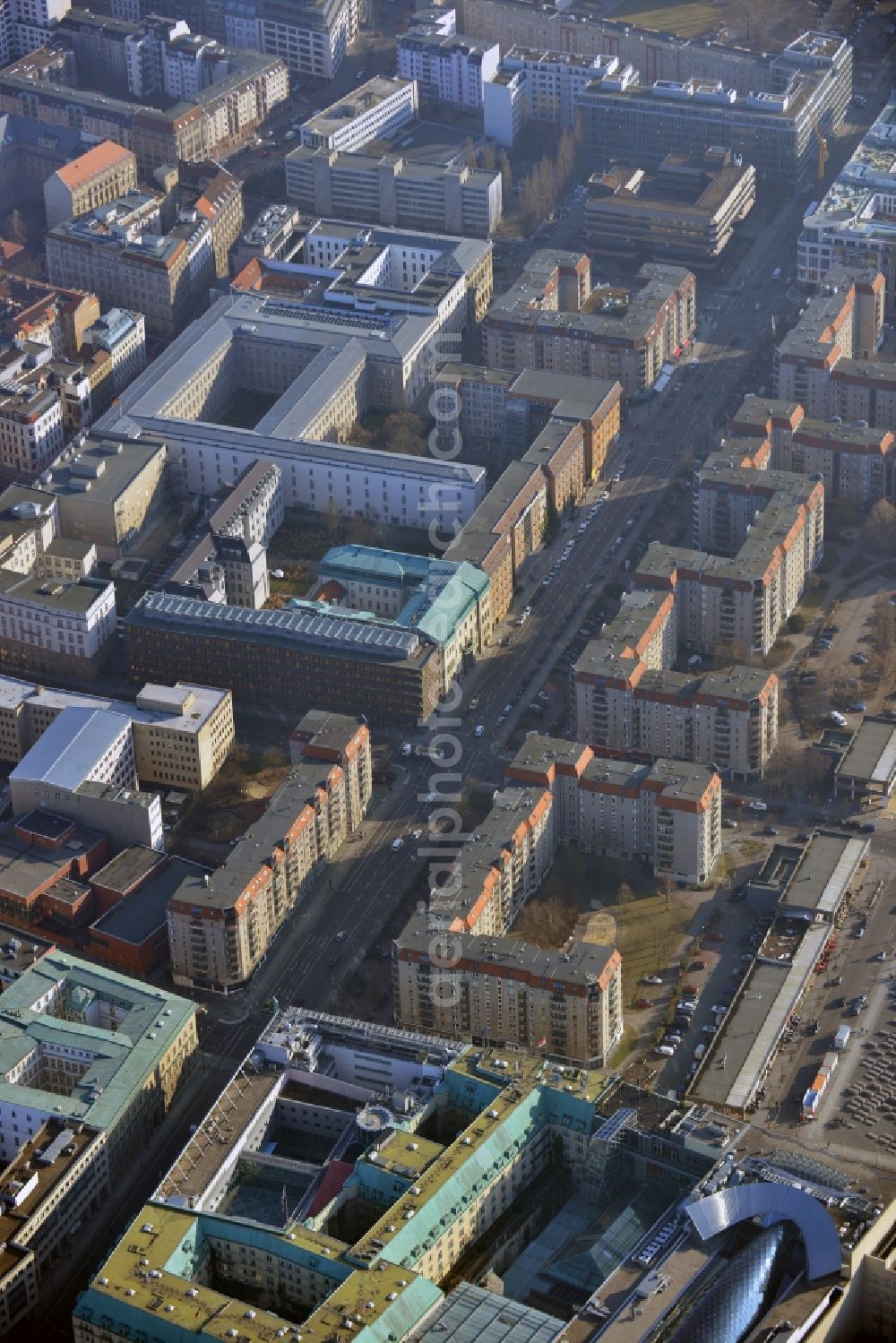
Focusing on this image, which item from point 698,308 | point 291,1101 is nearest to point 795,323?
point 698,308

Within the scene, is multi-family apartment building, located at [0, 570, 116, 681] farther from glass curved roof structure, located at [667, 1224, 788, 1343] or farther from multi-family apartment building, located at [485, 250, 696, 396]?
glass curved roof structure, located at [667, 1224, 788, 1343]

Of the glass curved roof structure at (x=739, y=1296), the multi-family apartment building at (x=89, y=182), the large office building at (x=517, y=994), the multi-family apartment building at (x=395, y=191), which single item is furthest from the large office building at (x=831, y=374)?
the glass curved roof structure at (x=739, y=1296)

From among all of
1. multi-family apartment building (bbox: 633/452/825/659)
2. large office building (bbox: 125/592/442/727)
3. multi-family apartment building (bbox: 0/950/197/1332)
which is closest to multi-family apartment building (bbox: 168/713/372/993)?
multi-family apartment building (bbox: 0/950/197/1332)

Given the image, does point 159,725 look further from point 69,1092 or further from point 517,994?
point 517,994

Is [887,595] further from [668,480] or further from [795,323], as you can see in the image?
[795,323]

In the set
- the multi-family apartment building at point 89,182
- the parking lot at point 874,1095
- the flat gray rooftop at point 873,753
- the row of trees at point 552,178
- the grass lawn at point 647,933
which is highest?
the multi-family apartment building at point 89,182

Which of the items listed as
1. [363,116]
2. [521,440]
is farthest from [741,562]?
[363,116]

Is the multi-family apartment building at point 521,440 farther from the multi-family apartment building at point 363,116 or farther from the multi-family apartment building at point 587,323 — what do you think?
the multi-family apartment building at point 363,116
